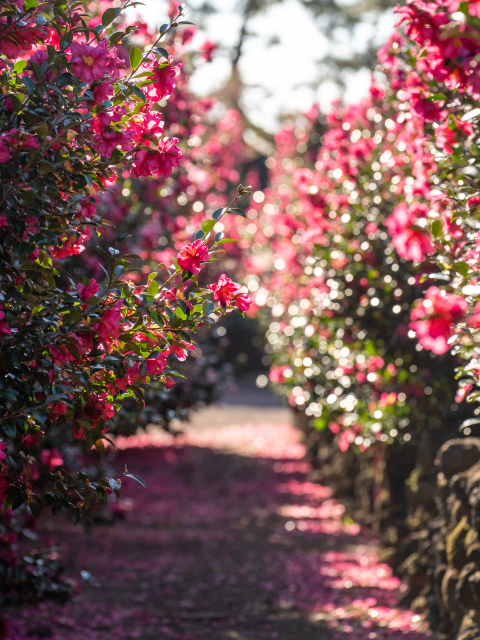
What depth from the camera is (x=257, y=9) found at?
1545 cm

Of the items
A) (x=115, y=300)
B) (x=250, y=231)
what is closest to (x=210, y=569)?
(x=115, y=300)

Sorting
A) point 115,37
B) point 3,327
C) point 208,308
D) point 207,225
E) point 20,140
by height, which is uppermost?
point 115,37

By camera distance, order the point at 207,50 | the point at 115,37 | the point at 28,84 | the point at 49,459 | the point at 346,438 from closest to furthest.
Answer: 1. the point at 28,84
2. the point at 115,37
3. the point at 49,459
4. the point at 346,438
5. the point at 207,50

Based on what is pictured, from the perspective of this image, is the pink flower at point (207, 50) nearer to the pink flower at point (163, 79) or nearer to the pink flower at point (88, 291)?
the pink flower at point (163, 79)

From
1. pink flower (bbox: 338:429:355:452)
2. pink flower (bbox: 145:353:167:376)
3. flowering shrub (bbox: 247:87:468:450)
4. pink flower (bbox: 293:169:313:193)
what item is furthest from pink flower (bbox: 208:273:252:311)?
pink flower (bbox: 293:169:313:193)

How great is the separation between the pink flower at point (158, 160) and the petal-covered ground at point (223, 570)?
10.0 ft

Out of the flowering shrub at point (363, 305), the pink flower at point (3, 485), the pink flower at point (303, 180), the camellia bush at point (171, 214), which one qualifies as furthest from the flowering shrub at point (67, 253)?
the pink flower at point (303, 180)

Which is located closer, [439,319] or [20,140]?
[439,319]

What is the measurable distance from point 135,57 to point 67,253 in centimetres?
81

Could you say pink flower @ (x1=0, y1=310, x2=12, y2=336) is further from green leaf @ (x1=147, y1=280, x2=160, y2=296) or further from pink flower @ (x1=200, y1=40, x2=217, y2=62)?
pink flower @ (x1=200, y1=40, x2=217, y2=62)

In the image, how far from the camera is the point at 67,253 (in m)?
2.72

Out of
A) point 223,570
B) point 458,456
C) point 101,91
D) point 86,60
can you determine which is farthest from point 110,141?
point 223,570

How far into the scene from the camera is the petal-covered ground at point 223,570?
17.1 ft

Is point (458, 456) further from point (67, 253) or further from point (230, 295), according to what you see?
point (67, 253)
